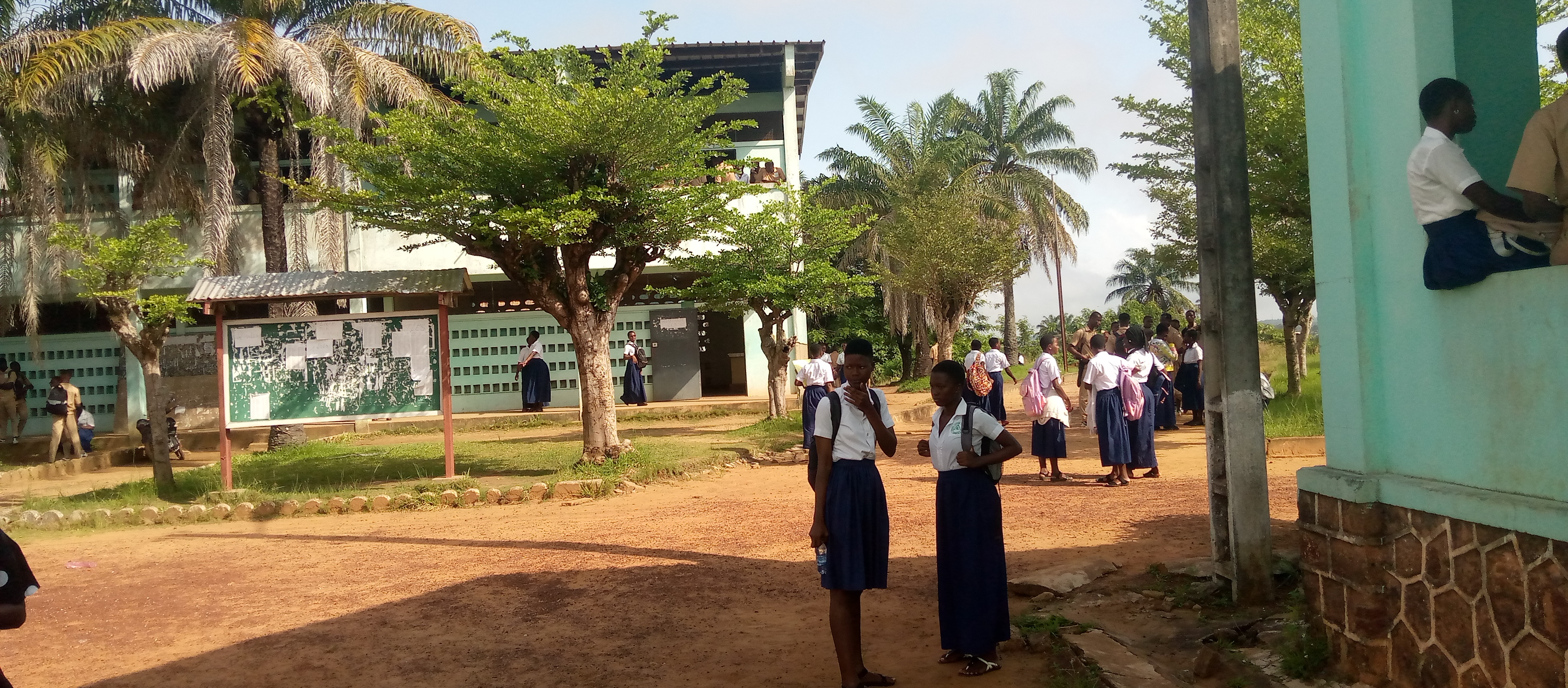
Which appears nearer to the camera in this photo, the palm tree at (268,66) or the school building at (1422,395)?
the school building at (1422,395)

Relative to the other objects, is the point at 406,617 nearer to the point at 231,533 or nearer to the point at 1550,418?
the point at 231,533

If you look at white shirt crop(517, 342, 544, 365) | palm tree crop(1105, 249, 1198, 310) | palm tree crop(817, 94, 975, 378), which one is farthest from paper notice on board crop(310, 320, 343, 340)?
palm tree crop(1105, 249, 1198, 310)

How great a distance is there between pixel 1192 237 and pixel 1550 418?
14952 millimetres

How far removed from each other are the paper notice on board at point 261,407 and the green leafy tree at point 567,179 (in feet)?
7.46

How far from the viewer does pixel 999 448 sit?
181 inches

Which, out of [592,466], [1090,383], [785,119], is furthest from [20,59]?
[1090,383]

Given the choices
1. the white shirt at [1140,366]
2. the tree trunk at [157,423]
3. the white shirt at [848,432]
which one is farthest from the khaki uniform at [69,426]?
the white shirt at [848,432]

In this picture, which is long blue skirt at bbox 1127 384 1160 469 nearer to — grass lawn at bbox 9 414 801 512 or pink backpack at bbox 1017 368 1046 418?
pink backpack at bbox 1017 368 1046 418

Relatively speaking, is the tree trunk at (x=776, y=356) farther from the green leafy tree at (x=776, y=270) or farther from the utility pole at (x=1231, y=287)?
the utility pole at (x=1231, y=287)

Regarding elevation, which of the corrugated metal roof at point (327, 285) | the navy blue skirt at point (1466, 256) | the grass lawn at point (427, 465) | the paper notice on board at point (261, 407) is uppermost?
the corrugated metal roof at point (327, 285)

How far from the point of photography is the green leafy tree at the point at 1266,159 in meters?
13.2

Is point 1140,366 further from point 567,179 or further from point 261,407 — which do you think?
point 261,407

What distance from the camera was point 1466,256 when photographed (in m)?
3.29

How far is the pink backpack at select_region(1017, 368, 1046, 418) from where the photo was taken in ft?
34.2
